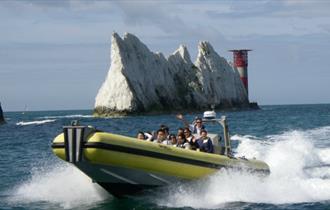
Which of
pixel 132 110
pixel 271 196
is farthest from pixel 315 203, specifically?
pixel 132 110

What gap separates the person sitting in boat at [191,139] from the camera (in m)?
14.6

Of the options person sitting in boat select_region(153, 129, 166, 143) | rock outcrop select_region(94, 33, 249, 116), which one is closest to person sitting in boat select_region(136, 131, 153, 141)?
person sitting in boat select_region(153, 129, 166, 143)

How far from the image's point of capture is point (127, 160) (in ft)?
42.0

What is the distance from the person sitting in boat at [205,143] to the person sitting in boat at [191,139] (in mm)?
92

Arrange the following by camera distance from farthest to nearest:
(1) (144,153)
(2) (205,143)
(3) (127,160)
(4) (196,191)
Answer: (2) (205,143) < (4) (196,191) < (1) (144,153) < (3) (127,160)

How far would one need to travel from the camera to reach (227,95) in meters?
95.4

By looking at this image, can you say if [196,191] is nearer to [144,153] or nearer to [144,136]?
[144,153]

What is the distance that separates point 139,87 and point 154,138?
6283 cm

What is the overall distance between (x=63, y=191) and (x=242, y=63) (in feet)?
293

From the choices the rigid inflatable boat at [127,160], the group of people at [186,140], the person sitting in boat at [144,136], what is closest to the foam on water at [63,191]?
the rigid inflatable boat at [127,160]

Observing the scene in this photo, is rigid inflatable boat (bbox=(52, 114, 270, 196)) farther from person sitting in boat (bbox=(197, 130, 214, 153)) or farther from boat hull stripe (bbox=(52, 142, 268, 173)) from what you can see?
person sitting in boat (bbox=(197, 130, 214, 153))

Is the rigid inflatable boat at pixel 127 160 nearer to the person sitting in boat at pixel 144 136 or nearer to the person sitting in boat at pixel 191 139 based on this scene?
the person sitting in boat at pixel 191 139

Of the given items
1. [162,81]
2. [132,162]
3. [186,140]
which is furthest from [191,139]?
[162,81]

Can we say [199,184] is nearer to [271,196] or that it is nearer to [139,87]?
[271,196]
